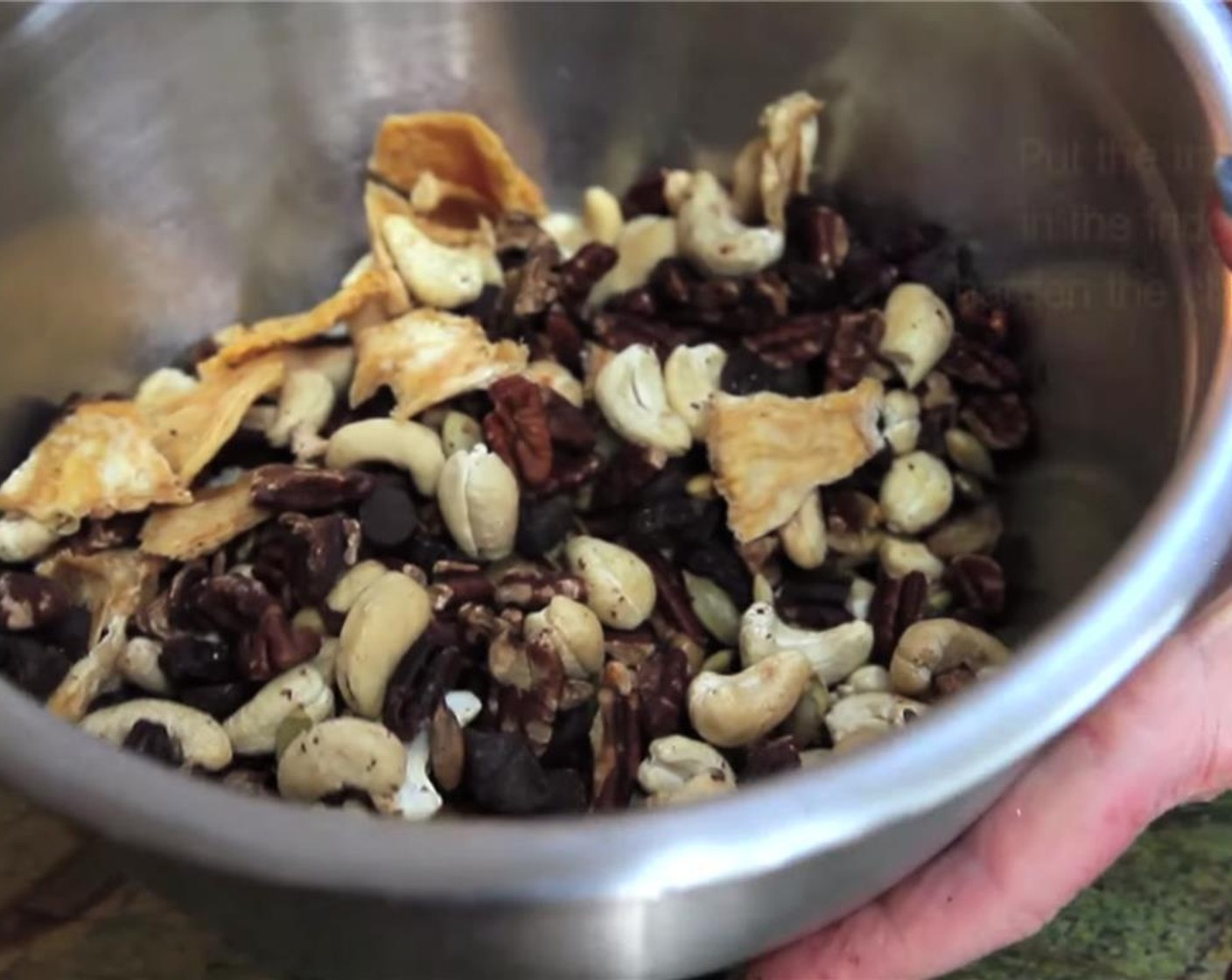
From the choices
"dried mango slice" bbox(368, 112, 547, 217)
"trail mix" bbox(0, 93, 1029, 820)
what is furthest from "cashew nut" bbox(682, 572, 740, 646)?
"dried mango slice" bbox(368, 112, 547, 217)

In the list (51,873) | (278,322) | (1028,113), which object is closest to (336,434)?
(278,322)

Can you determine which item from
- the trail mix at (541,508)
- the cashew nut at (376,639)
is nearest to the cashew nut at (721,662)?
the trail mix at (541,508)

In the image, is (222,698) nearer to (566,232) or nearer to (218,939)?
(218,939)

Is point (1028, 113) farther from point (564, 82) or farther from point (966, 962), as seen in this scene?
point (966, 962)

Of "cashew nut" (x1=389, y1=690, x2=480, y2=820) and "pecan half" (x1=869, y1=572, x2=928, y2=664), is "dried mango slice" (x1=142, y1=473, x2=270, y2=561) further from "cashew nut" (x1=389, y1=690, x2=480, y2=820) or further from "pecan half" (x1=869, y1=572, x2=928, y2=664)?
"pecan half" (x1=869, y1=572, x2=928, y2=664)

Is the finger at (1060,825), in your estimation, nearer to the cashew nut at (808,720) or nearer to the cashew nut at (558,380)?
the cashew nut at (808,720)

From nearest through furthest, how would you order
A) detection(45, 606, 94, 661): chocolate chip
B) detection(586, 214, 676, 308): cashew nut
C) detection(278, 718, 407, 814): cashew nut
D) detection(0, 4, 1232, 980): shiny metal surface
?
1. detection(0, 4, 1232, 980): shiny metal surface
2. detection(278, 718, 407, 814): cashew nut
3. detection(45, 606, 94, 661): chocolate chip
4. detection(586, 214, 676, 308): cashew nut
